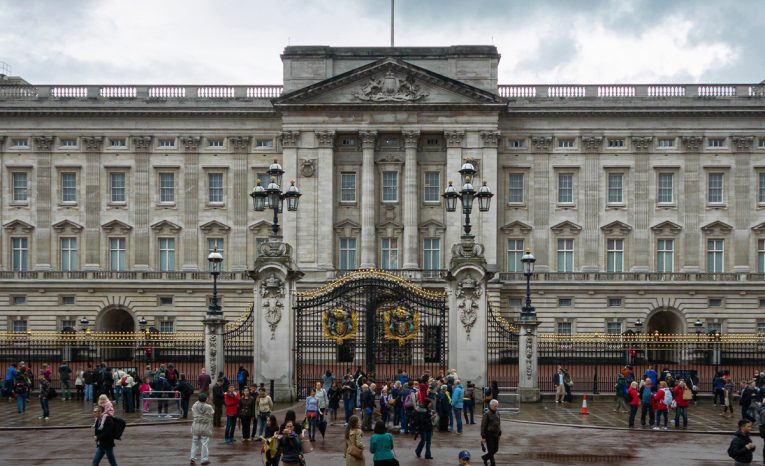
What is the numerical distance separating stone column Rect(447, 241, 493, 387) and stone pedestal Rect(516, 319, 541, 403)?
1.70 metres

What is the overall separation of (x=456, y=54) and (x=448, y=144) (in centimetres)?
592

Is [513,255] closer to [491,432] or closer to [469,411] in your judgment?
[469,411]

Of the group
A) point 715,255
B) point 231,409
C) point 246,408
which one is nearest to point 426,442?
point 246,408

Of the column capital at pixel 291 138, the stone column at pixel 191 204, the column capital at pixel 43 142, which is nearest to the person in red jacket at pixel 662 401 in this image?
the column capital at pixel 291 138

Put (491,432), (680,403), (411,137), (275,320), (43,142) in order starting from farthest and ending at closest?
(43,142), (411,137), (275,320), (680,403), (491,432)

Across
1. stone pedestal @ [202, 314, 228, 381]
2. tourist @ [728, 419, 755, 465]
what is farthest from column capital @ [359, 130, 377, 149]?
tourist @ [728, 419, 755, 465]

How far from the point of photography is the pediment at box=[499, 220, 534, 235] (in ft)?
218

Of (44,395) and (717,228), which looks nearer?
(44,395)

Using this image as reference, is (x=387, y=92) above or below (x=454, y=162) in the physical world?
above

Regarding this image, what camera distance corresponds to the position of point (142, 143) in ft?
221

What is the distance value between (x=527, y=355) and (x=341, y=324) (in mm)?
7075

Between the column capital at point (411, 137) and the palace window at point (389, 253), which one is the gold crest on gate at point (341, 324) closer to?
the palace window at point (389, 253)

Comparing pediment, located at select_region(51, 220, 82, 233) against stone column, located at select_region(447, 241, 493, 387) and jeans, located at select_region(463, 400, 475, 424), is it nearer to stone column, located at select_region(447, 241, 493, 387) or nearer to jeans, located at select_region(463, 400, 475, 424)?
stone column, located at select_region(447, 241, 493, 387)

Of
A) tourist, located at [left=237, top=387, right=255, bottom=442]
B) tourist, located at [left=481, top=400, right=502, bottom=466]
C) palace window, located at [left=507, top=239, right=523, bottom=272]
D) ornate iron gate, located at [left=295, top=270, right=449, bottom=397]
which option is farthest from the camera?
palace window, located at [left=507, top=239, right=523, bottom=272]
